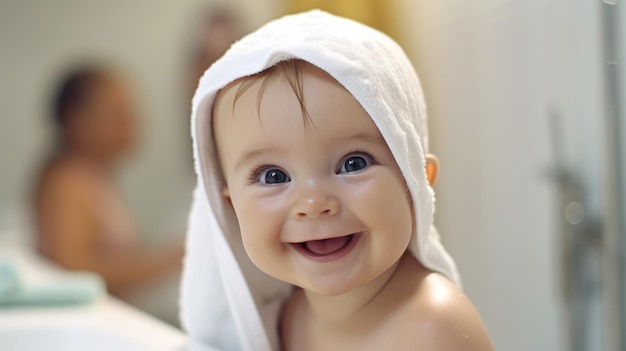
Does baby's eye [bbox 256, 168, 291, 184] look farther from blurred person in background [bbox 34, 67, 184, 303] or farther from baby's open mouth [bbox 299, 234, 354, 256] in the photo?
blurred person in background [bbox 34, 67, 184, 303]

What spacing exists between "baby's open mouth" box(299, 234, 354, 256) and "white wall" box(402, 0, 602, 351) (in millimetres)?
452

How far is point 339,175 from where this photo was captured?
1.89 feet

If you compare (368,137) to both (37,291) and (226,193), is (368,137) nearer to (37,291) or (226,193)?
(226,193)

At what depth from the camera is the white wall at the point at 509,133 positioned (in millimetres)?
1097

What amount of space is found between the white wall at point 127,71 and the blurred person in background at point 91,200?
24 centimetres

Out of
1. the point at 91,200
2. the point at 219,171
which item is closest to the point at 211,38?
the point at 91,200

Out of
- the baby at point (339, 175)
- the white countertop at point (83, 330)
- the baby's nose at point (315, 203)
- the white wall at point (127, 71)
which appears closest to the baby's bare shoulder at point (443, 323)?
the baby at point (339, 175)

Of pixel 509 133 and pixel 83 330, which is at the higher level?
pixel 509 133

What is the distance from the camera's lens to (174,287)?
6.89 ft

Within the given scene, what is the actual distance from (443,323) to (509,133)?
692 millimetres

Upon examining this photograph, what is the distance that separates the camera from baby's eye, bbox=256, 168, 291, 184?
23.4 inches

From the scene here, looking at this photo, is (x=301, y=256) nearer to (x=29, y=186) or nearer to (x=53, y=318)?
(x=53, y=318)

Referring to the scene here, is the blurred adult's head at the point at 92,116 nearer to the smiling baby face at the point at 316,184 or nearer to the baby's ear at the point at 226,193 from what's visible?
the baby's ear at the point at 226,193

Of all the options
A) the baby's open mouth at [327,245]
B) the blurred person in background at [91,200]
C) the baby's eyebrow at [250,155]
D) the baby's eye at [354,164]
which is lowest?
the blurred person in background at [91,200]
